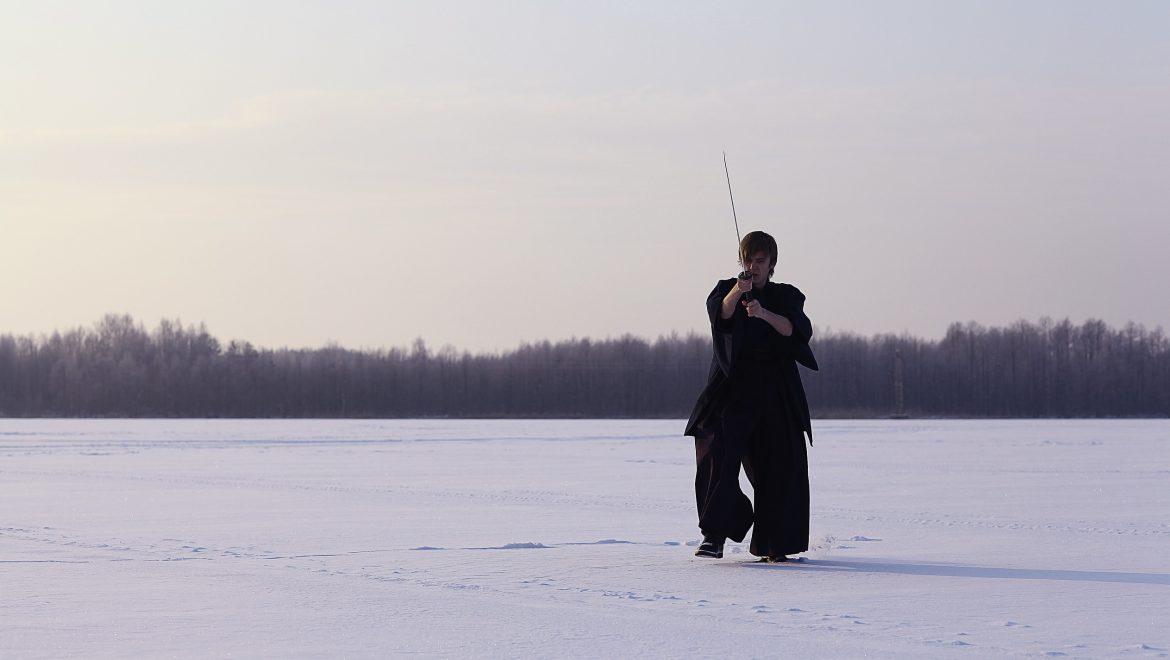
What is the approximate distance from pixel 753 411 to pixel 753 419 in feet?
0.13

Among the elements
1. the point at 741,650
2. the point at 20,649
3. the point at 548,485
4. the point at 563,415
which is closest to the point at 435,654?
the point at 741,650

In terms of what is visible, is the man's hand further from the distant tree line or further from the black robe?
the distant tree line

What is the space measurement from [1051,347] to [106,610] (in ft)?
Answer: 353

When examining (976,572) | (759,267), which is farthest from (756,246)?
(976,572)

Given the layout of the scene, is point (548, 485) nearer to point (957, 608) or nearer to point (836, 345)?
point (957, 608)

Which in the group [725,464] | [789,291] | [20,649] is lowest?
[20,649]

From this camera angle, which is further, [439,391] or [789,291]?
[439,391]

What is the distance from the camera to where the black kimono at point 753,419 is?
24.4 feet

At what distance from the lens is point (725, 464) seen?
748 centimetres

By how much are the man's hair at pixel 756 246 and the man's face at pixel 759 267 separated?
18mm

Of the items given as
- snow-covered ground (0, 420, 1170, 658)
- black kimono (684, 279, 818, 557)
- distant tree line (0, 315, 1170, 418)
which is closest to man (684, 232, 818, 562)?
black kimono (684, 279, 818, 557)

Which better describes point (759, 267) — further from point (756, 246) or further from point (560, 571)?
point (560, 571)

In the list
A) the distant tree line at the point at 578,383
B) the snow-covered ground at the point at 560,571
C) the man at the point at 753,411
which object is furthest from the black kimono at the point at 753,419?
the distant tree line at the point at 578,383

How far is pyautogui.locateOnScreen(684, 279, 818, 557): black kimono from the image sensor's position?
24.4 feet
